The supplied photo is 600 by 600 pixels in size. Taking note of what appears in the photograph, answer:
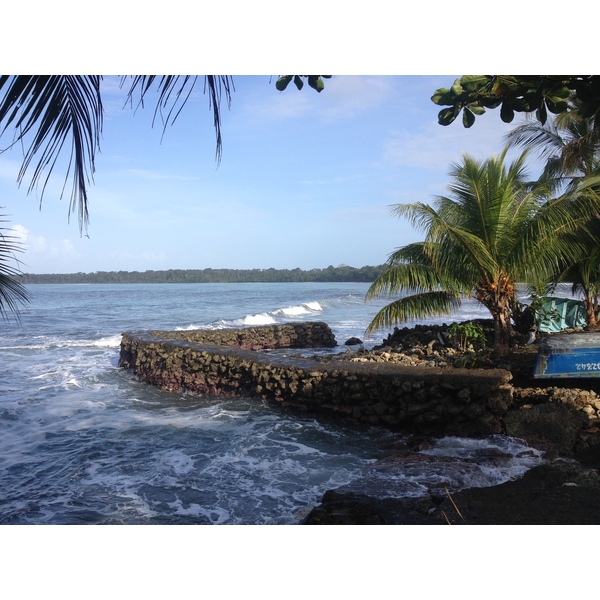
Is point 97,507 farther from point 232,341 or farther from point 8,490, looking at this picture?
point 232,341

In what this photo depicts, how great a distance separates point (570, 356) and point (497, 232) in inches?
70.0

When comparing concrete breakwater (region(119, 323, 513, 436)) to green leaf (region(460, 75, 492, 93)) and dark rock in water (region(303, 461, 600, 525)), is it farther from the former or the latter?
green leaf (region(460, 75, 492, 93))

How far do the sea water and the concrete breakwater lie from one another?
193 millimetres

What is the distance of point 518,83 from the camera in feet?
7.04

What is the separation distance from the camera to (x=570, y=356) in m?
4.29

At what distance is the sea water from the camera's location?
358cm

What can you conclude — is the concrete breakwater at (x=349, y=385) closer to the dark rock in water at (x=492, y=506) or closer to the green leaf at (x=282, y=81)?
the dark rock in water at (x=492, y=506)

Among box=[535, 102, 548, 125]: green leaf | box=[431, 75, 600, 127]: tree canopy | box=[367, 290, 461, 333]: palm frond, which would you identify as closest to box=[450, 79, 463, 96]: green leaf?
box=[431, 75, 600, 127]: tree canopy

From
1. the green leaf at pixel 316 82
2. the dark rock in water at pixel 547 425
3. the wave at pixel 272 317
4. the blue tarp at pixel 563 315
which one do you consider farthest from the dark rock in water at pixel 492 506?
the wave at pixel 272 317

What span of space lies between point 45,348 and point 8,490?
9.08 metres

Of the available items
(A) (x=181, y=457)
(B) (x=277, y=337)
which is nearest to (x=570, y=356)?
(A) (x=181, y=457)

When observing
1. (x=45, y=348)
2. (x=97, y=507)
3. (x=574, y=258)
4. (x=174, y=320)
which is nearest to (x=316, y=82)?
(x=97, y=507)

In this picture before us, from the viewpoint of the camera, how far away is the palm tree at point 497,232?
5.30m

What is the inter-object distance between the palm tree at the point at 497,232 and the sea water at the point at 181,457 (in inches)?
74.1
